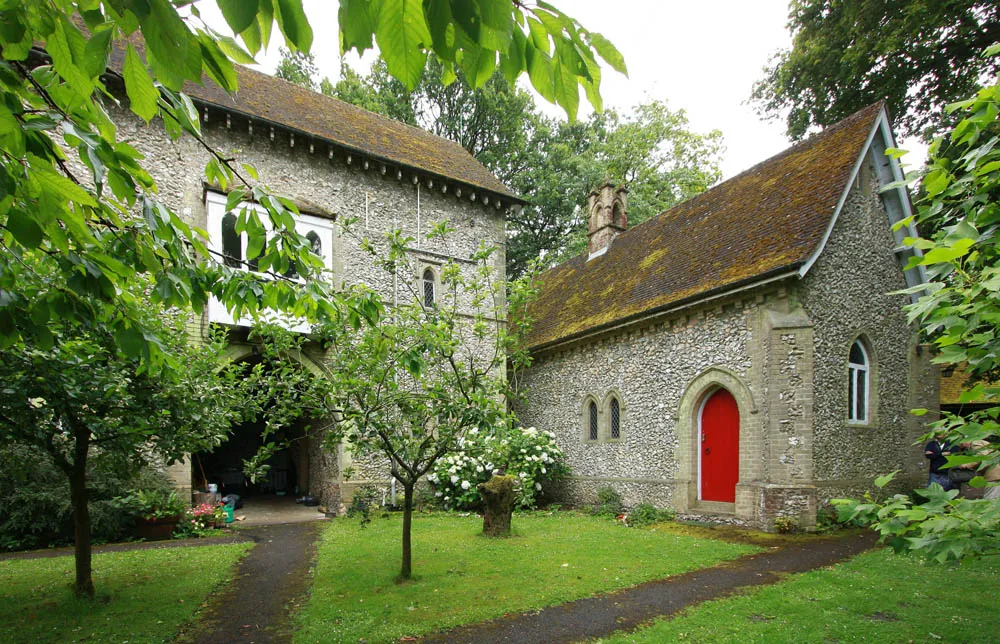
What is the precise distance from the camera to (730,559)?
836 cm

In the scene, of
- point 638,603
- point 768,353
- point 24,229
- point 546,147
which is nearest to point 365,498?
point 638,603

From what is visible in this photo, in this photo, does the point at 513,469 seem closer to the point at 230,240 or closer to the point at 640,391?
the point at 640,391

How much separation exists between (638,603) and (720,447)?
657cm

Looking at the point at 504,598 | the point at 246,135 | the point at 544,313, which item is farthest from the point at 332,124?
the point at 504,598

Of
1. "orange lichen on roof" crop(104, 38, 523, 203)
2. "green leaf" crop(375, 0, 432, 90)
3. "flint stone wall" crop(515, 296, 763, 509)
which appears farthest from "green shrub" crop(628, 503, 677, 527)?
"green leaf" crop(375, 0, 432, 90)

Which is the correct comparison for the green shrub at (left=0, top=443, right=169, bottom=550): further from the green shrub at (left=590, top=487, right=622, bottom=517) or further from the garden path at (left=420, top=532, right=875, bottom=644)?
the green shrub at (left=590, top=487, right=622, bottom=517)

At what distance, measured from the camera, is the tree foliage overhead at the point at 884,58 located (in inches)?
536

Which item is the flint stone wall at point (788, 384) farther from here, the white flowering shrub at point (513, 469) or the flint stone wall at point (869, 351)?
the white flowering shrub at point (513, 469)

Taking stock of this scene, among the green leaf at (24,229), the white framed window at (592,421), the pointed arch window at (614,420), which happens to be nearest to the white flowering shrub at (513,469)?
the white framed window at (592,421)

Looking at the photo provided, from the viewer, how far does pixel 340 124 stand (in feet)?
53.8

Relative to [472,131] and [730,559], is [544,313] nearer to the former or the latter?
[730,559]

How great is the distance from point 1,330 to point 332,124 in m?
15.0

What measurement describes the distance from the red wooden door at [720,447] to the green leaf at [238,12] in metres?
11.9

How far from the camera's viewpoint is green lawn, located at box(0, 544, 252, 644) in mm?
5434
